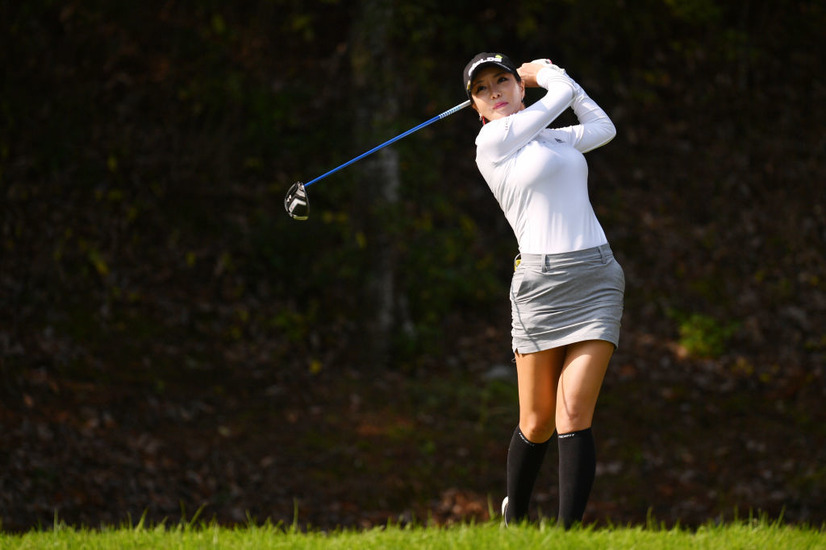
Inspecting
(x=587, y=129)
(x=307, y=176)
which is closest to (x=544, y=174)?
(x=587, y=129)

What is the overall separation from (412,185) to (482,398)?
2304mm

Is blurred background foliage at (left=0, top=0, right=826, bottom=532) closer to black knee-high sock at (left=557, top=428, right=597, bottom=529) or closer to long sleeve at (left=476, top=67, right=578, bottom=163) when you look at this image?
long sleeve at (left=476, top=67, right=578, bottom=163)

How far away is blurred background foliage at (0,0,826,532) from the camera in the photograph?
962 cm

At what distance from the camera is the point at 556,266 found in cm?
420

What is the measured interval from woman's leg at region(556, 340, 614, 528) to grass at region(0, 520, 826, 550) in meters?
0.22

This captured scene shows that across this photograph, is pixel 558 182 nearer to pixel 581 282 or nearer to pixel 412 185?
pixel 581 282

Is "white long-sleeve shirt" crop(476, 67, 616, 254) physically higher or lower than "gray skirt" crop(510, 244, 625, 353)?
higher

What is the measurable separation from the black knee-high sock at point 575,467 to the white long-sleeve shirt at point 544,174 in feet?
2.68

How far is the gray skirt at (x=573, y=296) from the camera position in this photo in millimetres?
4191

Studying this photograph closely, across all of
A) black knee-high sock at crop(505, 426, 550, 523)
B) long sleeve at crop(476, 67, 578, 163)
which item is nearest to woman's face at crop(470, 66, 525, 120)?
long sleeve at crop(476, 67, 578, 163)

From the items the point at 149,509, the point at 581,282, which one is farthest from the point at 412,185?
the point at 581,282

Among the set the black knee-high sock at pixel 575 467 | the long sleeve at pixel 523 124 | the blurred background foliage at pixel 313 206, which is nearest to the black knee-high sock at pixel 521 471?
the black knee-high sock at pixel 575 467

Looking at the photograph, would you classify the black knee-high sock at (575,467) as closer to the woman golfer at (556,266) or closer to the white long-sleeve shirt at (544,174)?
the woman golfer at (556,266)

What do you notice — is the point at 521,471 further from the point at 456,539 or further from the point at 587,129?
the point at 587,129
